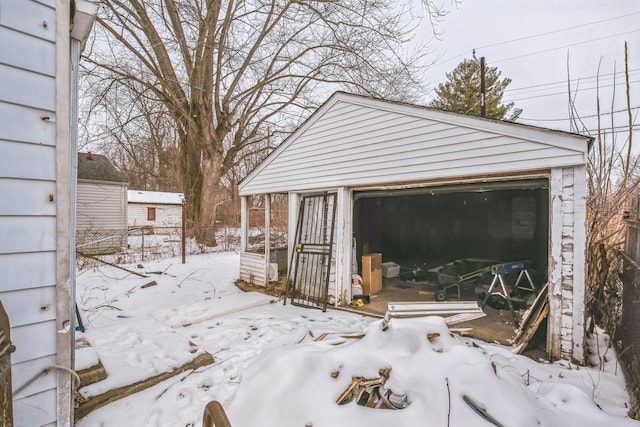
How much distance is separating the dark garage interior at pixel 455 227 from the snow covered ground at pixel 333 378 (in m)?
3.52

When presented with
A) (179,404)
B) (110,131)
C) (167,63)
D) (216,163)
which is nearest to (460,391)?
(179,404)

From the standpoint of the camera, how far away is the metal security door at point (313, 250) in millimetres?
5981

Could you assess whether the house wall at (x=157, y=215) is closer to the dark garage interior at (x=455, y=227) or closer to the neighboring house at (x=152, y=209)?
the neighboring house at (x=152, y=209)

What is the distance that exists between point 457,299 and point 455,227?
10.7 feet

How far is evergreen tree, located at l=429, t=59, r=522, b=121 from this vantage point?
727 inches

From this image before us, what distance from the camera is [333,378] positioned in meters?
2.36

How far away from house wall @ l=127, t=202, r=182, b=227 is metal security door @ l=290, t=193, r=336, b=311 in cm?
2145

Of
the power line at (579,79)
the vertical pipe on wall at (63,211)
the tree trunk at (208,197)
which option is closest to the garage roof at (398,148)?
the power line at (579,79)

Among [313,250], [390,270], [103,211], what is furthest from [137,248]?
[390,270]

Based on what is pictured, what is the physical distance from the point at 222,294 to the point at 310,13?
1117cm

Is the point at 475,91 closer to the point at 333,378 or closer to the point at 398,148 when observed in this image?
the point at 398,148

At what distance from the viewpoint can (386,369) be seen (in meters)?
2.37

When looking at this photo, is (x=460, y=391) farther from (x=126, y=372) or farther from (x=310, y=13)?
(x=310, y=13)

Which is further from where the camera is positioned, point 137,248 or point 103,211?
point 103,211
